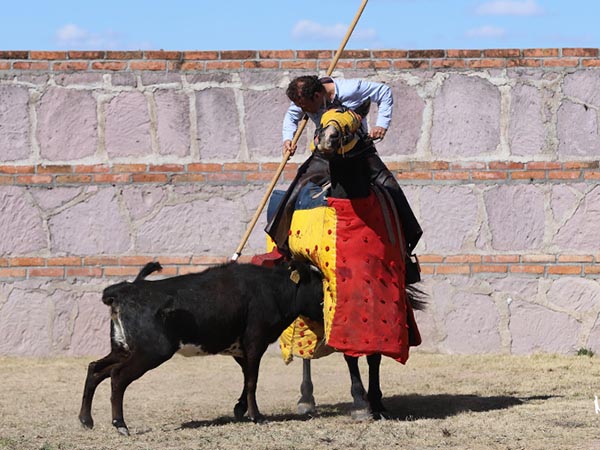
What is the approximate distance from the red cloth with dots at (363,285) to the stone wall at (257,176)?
3461 mm

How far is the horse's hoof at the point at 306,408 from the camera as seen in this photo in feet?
26.8

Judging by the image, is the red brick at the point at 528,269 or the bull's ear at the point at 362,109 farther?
the red brick at the point at 528,269

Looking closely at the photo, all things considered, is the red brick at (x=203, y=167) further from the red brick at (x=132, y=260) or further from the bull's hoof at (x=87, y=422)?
the bull's hoof at (x=87, y=422)

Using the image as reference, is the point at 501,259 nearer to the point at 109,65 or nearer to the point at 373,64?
the point at 373,64

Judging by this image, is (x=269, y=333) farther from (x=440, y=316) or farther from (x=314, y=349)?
(x=440, y=316)

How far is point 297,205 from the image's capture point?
7707 millimetres

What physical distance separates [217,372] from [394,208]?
3.39 m

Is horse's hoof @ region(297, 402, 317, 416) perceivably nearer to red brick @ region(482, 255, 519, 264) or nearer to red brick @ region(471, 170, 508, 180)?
red brick @ region(482, 255, 519, 264)

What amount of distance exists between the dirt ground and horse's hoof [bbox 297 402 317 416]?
0.08 meters

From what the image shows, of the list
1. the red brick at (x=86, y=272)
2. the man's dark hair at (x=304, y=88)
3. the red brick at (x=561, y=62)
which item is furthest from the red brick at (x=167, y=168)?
the man's dark hair at (x=304, y=88)

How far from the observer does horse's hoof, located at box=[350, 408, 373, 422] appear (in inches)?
297

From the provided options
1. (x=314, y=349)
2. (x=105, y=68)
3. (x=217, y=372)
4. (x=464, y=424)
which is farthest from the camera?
(x=105, y=68)

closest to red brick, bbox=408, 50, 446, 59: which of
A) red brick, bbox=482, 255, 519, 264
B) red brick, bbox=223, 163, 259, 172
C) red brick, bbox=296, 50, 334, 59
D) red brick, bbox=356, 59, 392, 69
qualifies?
red brick, bbox=356, 59, 392, 69

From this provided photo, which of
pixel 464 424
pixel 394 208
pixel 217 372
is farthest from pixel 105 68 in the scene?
pixel 464 424
